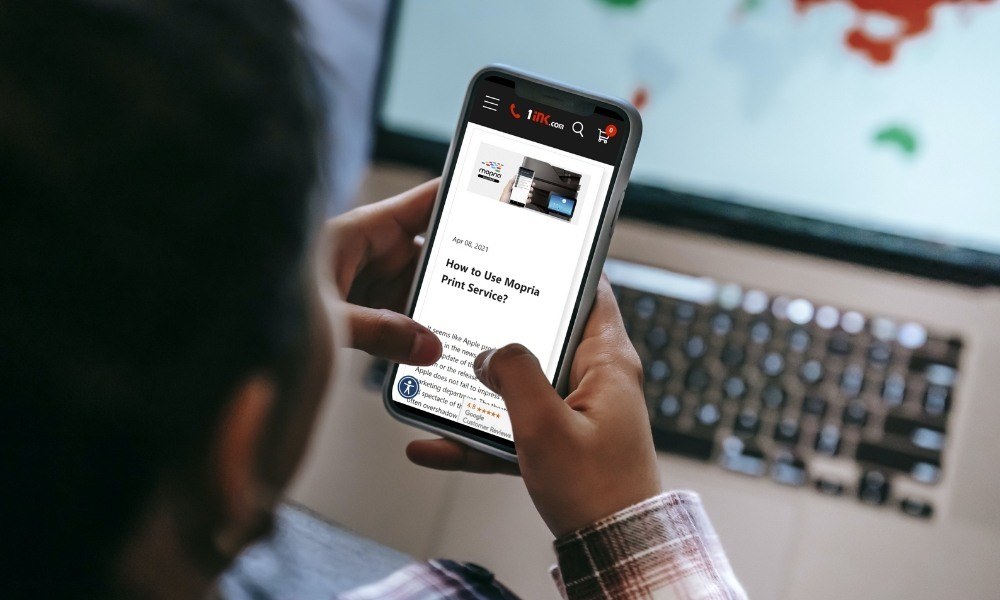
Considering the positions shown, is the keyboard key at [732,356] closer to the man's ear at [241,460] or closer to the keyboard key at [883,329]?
the keyboard key at [883,329]

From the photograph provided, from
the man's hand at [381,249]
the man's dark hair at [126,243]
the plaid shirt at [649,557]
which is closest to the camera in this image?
the man's dark hair at [126,243]

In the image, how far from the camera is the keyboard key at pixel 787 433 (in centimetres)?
50

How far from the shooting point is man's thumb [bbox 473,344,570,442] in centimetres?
36

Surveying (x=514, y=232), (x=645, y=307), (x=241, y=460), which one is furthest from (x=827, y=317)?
(x=241, y=460)

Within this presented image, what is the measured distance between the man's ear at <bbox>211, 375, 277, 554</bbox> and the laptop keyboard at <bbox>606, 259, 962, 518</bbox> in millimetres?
325

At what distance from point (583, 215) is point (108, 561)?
0.88 ft

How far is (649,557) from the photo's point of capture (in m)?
0.33

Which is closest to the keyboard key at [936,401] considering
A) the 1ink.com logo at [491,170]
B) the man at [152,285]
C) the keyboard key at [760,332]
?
the keyboard key at [760,332]

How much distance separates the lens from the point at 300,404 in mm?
228

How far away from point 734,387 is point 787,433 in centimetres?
4

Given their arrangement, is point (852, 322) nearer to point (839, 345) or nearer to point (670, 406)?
point (839, 345)

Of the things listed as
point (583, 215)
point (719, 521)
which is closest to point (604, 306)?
point (583, 215)

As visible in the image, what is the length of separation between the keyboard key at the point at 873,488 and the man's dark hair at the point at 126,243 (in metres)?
0.41

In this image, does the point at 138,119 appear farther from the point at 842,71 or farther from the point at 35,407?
the point at 842,71
